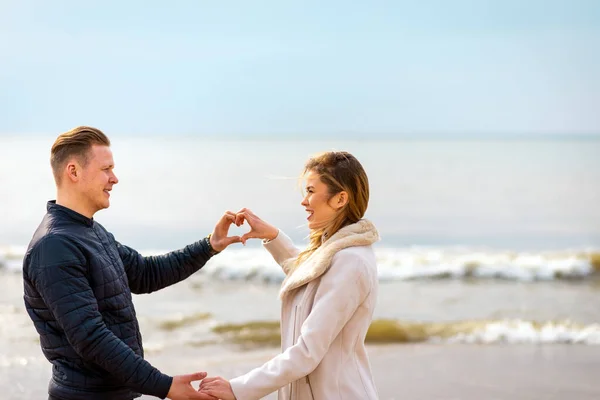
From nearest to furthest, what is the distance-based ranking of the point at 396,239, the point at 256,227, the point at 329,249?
the point at 329,249 < the point at 256,227 < the point at 396,239

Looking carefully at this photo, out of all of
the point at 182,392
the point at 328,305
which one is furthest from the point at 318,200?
the point at 182,392

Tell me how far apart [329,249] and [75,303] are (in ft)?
3.15

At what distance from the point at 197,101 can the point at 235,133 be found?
4.15 meters

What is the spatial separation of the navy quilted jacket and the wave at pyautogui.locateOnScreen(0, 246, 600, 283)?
956 cm

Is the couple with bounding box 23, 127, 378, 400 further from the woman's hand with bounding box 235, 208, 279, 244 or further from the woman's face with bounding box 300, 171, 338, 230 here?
Answer: the woman's hand with bounding box 235, 208, 279, 244

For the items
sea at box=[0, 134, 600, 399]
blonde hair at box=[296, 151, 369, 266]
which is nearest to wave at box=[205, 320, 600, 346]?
sea at box=[0, 134, 600, 399]

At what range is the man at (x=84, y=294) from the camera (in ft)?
9.91

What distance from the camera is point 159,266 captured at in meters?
3.87

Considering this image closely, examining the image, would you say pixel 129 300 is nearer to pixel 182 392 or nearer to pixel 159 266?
pixel 182 392

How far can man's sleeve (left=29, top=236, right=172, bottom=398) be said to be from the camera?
118 inches

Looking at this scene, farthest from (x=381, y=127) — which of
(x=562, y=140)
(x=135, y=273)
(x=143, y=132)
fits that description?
(x=135, y=273)

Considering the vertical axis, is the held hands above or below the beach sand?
above

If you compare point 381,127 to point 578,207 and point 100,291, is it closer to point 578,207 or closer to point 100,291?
point 578,207

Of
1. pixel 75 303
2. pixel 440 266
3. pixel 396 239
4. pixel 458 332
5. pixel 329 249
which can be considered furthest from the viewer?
pixel 396 239
